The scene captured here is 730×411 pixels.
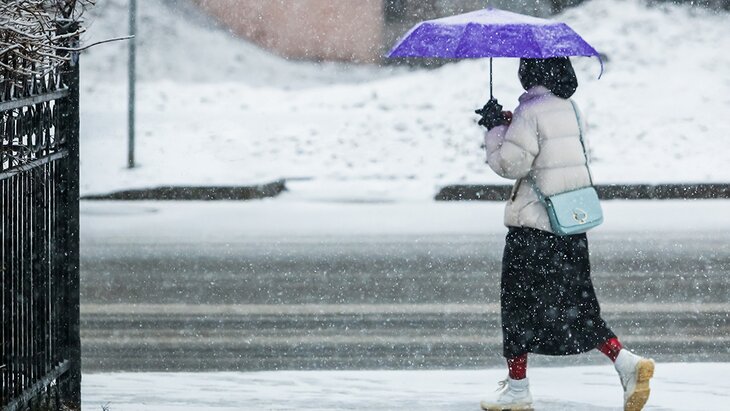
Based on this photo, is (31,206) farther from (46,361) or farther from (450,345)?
(450,345)

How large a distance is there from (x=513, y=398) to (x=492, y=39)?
1589 mm

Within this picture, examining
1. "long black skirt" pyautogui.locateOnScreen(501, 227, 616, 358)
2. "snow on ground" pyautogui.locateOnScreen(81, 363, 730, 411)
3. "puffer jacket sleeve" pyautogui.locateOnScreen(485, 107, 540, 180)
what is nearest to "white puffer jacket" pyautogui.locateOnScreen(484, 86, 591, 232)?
"puffer jacket sleeve" pyautogui.locateOnScreen(485, 107, 540, 180)

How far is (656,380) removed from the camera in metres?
7.04

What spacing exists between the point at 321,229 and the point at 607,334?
7.62 metres

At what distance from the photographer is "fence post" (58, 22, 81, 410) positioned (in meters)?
5.38

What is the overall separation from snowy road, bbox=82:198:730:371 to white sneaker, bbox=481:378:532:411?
1.56m

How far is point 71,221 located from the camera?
17.9 ft

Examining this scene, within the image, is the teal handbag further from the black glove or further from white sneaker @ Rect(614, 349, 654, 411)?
white sneaker @ Rect(614, 349, 654, 411)

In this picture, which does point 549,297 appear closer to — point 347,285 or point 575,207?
point 575,207

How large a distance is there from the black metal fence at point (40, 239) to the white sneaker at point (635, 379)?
2325 millimetres

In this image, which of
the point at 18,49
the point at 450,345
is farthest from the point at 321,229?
the point at 18,49

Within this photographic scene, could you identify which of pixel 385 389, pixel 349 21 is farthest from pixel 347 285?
pixel 349 21

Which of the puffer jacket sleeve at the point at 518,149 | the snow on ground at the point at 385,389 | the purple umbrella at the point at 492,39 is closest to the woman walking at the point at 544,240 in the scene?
the puffer jacket sleeve at the point at 518,149

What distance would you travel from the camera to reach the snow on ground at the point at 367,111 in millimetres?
17844
